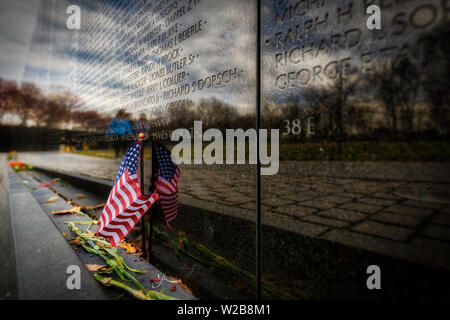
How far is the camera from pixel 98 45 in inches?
164

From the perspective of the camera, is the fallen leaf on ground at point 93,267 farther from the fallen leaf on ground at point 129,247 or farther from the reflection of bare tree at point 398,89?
the reflection of bare tree at point 398,89

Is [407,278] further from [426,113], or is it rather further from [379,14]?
[379,14]

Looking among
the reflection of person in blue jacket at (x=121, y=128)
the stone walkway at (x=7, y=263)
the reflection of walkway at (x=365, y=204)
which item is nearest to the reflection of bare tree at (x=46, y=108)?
the reflection of person in blue jacket at (x=121, y=128)

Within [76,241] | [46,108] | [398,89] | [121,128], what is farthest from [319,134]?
[46,108]

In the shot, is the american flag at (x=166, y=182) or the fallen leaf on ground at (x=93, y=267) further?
the american flag at (x=166, y=182)

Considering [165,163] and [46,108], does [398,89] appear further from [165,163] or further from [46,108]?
[46,108]

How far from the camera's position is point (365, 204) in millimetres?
1195

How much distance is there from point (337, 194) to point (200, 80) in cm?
148

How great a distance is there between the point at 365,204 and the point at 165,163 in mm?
1638

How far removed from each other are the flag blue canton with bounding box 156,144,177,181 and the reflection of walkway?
0.78 m

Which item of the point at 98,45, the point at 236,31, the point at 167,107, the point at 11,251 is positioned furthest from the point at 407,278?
the point at 98,45

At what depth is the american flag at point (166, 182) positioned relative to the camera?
2.13 m

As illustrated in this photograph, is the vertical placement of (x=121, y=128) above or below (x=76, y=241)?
above

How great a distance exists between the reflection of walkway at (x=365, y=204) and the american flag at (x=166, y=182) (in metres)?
0.71
